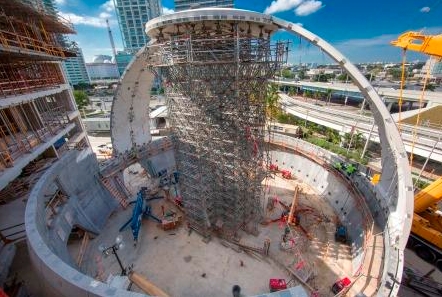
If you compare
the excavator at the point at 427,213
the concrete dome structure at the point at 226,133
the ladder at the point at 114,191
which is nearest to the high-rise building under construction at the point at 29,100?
the concrete dome structure at the point at 226,133

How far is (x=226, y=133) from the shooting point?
44.1 feet

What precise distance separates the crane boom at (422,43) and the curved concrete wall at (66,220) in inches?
730

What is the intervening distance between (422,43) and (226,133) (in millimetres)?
12390

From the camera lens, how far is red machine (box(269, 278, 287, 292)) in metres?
11.9

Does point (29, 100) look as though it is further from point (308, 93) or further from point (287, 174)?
point (308, 93)

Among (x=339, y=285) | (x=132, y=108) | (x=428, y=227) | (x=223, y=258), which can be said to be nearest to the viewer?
(x=339, y=285)

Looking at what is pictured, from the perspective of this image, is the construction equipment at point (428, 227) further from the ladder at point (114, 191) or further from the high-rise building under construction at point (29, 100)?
the high-rise building under construction at point (29, 100)

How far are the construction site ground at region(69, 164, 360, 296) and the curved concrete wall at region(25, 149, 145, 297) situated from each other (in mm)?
2059

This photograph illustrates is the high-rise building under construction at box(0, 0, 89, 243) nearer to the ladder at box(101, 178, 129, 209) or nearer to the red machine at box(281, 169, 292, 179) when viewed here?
the ladder at box(101, 178, 129, 209)

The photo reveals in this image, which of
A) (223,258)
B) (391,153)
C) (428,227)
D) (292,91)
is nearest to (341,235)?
(428,227)

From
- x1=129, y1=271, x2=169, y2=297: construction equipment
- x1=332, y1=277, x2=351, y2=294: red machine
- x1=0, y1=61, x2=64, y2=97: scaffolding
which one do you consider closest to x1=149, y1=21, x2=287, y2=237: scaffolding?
x1=129, y1=271, x2=169, y2=297: construction equipment

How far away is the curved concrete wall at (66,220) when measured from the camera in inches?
297

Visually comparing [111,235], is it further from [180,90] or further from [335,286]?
[335,286]

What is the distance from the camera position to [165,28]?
1204 centimetres
